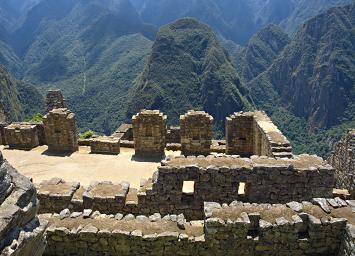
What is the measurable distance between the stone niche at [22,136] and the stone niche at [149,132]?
5.17m

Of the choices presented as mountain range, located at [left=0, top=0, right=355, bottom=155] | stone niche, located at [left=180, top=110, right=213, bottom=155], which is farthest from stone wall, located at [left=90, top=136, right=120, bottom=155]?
mountain range, located at [left=0, top=0, right=355, bottom=155]

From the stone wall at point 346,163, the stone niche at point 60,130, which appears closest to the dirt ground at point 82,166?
the stone niche at point 60,130

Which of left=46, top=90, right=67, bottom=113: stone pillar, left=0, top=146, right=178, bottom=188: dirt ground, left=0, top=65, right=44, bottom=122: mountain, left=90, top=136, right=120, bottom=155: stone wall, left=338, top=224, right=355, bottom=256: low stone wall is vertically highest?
left=0, top=65, right=44, bottom=122: mountain

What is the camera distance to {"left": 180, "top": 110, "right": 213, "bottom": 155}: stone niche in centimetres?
1845

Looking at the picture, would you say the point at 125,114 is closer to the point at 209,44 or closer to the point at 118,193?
the point at 209,44

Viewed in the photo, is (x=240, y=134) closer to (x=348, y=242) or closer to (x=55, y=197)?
(x=55, y=197)

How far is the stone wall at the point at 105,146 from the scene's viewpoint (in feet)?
63.8

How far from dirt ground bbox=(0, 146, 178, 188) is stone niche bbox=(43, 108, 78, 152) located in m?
0.56

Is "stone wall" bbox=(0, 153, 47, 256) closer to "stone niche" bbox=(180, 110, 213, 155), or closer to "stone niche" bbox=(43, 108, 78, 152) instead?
"stone niche" bbox=(180, 110, 213, 155)

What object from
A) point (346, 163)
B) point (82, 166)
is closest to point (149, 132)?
point (82, 166)

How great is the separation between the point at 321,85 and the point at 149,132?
172703 mm

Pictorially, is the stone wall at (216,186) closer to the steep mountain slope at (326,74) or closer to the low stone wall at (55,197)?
the low stone wall at (55,197)

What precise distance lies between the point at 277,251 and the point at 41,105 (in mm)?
101729

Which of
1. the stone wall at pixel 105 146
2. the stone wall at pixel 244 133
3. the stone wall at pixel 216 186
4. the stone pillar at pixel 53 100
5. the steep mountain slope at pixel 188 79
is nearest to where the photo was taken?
the stone wall at pixel 216 186
